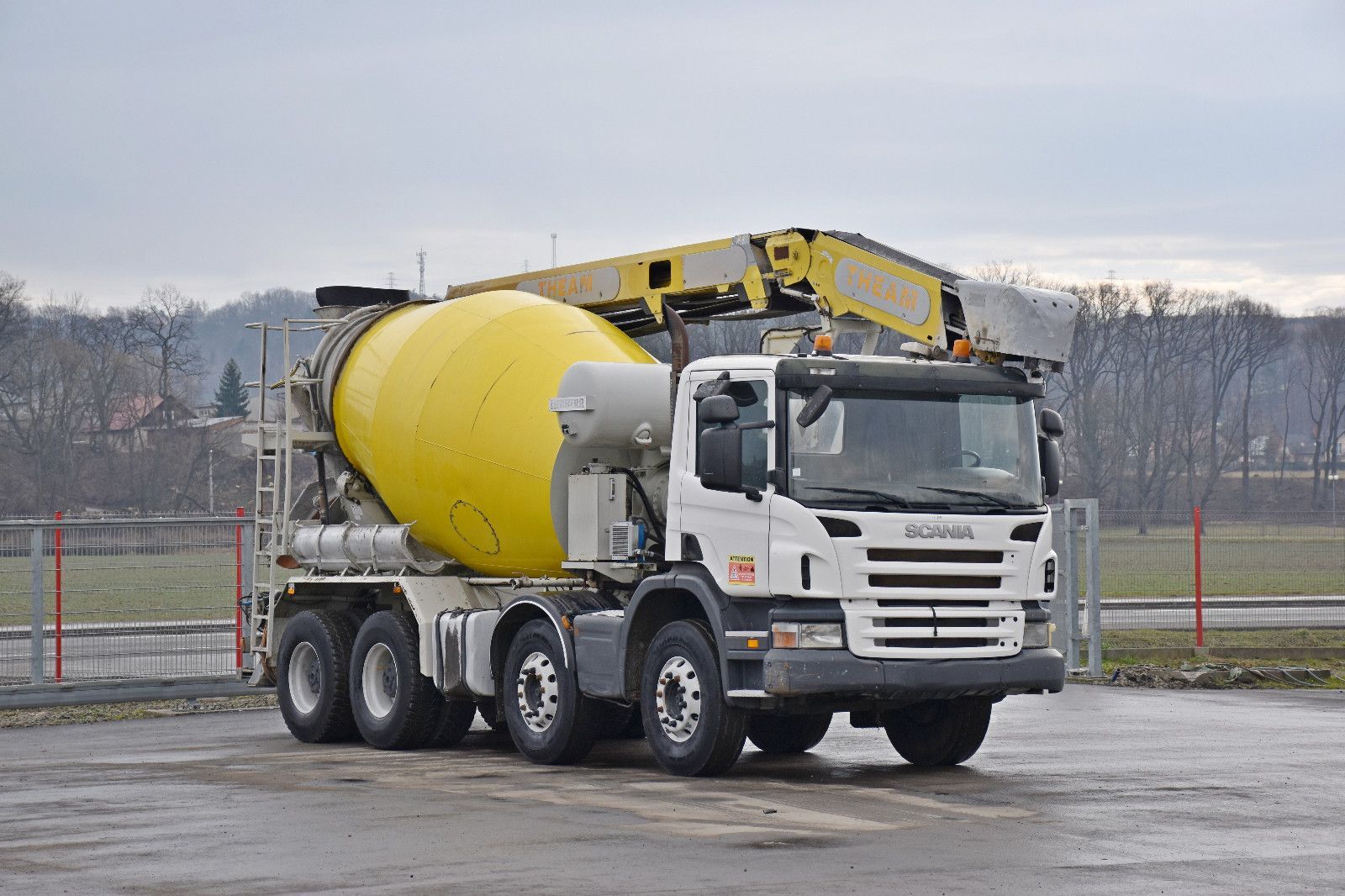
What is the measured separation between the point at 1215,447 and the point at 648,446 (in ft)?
282

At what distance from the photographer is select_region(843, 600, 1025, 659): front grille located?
1180cm

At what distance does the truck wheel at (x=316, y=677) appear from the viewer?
1619 centimetres

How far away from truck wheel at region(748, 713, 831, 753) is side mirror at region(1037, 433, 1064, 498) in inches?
108

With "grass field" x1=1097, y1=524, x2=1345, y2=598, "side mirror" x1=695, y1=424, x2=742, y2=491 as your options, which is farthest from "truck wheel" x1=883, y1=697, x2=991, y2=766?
"grass field" x1=1097, y1=524, x2=1345, y2=598

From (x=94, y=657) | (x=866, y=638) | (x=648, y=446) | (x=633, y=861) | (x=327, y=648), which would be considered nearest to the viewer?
(x=633, y=861)

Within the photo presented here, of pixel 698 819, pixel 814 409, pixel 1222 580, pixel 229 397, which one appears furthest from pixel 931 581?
pixel 229 397

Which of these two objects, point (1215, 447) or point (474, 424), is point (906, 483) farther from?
point (1215, 447)

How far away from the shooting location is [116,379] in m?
92.9

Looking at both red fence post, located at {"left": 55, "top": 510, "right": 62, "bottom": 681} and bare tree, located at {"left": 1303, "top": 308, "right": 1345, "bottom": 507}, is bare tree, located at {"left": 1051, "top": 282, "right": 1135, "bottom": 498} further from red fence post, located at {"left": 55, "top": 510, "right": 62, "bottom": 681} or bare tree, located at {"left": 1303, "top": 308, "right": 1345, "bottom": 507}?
red fence post, located at {"left": 55, "top": 510, "right": 62, "bottom": 681}

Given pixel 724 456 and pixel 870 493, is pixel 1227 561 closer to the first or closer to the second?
pixel 870 493

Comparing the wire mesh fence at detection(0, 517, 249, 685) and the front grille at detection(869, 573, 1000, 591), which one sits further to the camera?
the wire mesh fence at detection(0, 517, 249, 685)

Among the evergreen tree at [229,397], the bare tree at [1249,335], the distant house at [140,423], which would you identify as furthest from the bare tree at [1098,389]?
the evergreen tree at [229,397]

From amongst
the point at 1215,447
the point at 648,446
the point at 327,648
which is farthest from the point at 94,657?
the point at 1215,447

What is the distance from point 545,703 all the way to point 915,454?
11.8ft
